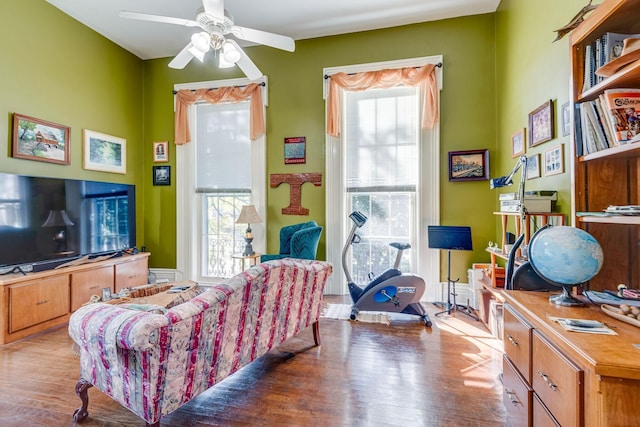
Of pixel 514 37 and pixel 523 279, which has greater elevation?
pixel 514 37

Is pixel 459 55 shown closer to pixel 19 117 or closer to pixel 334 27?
pixel 334 27

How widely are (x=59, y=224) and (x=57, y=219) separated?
0.19ft

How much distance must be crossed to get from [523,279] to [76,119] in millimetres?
4966

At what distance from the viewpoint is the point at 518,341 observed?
141 centimetres

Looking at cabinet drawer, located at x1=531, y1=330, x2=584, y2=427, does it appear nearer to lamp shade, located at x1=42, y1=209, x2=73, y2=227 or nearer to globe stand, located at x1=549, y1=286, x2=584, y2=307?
globe stand, located at x1=549, y1=286, x2=584, y2=307

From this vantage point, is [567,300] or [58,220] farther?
[58,220]

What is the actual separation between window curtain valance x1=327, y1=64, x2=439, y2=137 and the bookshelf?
2.31 meters

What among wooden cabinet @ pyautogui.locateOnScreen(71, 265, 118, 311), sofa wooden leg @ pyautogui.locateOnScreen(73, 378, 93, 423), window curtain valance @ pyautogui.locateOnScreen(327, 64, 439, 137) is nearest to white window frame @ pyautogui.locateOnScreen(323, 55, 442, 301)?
window curtain valance @ pyautogui.locateOnScreen(327, 64, 439, 137)

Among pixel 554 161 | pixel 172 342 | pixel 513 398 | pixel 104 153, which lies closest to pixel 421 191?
pixel 554 161

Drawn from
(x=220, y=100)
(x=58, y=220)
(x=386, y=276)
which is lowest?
(x=386, y=276)

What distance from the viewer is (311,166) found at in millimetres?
4262

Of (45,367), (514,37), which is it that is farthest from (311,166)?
(45,367)

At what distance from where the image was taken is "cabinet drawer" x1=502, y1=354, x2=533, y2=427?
1.31m

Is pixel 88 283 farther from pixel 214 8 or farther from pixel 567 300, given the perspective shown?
pixel 567 300
